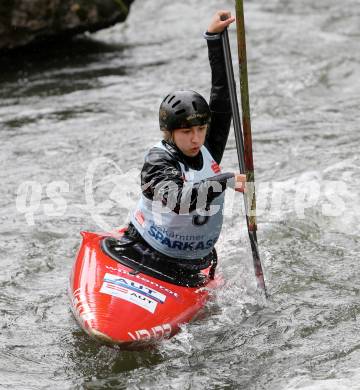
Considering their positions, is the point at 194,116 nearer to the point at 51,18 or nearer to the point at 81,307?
the point at 81,307

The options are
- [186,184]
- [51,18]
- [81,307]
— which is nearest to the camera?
[186,184]

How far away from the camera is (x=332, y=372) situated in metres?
4.29

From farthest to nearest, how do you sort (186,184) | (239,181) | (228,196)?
(228,196) < (186,184) < (239,181)

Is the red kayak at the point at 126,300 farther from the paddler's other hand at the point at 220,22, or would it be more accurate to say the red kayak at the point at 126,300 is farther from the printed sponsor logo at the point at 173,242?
the paddler's other hand at the point at 220,22

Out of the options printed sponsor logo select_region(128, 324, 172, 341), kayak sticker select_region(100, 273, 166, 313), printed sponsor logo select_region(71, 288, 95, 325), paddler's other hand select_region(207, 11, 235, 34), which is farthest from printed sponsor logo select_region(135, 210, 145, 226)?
paddler's other hand select_region(207, 11, 235, 34)

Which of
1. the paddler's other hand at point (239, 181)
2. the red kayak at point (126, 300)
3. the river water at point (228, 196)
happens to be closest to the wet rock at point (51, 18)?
the river water at point (228, 196)

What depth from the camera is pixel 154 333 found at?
14.9ft

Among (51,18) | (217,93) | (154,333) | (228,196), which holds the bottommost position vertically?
(228,196)

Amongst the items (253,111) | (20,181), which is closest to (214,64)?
(20,181)

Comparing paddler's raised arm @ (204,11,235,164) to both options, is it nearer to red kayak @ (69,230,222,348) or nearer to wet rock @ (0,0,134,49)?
red kayak @ (69,230,222,348)

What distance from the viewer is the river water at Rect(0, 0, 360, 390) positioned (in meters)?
4.52

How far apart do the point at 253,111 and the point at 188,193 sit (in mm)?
5050

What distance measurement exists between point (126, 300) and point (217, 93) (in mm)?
1429

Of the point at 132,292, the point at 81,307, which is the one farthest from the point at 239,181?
the point at 81,307
